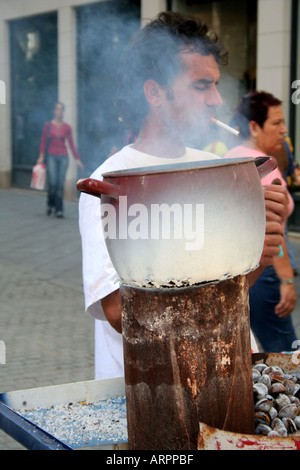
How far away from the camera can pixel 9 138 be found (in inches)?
566

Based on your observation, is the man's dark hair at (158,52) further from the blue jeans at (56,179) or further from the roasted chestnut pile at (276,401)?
the blue jeans at (56,179)

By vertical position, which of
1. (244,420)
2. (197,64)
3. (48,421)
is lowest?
(48,421)

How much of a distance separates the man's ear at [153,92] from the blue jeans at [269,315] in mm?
1676

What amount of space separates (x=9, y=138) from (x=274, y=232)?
13433 mm

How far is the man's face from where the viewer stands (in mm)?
1763

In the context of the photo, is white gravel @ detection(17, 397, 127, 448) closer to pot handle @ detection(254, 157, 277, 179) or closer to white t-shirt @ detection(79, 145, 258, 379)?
white t-shirt @ detection(79, 145, 258, 379)

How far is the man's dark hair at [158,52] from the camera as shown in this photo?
1.87m

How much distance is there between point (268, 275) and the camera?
3.39 meters

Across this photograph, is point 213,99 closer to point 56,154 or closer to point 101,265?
point 101,265

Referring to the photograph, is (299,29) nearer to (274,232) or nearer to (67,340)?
(67,340)

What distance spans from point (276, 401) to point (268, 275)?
189 cm

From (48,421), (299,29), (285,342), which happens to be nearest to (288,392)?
(48,421)

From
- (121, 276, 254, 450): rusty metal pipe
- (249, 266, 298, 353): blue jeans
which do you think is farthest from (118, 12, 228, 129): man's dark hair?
(249, 266, 298, 353): blue jeans

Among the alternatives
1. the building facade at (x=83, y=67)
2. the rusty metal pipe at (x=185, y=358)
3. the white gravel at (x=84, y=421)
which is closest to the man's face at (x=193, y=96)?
the rusty metal pipe at (x=185, y=358)
